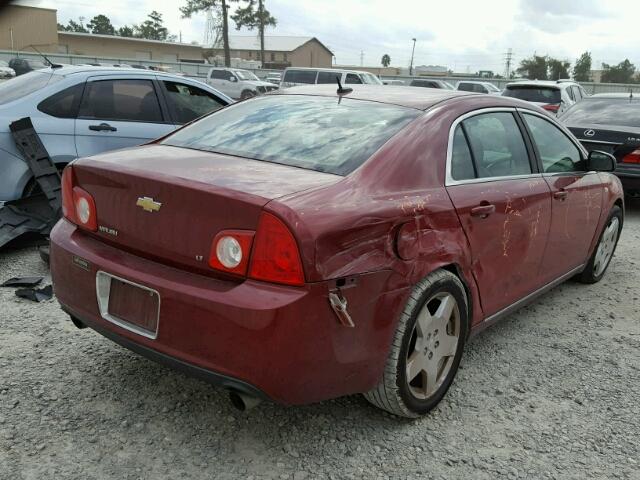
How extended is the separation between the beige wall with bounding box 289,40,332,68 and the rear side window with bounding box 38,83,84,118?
3281 inches

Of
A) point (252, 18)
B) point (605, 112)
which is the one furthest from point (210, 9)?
point (605, 112)

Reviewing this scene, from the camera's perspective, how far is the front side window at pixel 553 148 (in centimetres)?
387

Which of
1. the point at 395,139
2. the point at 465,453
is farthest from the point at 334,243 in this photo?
the point at 465,453

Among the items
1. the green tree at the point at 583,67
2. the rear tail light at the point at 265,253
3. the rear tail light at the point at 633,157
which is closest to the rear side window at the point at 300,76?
the rear tail light at the point at 633,157

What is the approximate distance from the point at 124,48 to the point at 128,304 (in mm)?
75432

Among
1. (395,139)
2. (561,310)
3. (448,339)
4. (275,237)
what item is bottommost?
(561,310)

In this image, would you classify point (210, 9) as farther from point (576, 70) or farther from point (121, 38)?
point (576, 70)

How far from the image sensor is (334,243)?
226 cm

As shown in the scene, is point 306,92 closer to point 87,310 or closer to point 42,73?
point 87,310

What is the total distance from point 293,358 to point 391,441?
0.80m

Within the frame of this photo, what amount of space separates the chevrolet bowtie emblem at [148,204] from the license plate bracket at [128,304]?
311 millimetres

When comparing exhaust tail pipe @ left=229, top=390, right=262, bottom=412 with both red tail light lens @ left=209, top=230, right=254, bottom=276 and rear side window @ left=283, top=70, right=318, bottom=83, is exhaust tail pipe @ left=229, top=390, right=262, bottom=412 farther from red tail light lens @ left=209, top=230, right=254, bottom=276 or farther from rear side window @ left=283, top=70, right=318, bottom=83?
rear side window @ left=283, top=70, right=318, bottom=83

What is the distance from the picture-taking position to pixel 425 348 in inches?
110

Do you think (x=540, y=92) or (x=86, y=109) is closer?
(x=86, y=109)
